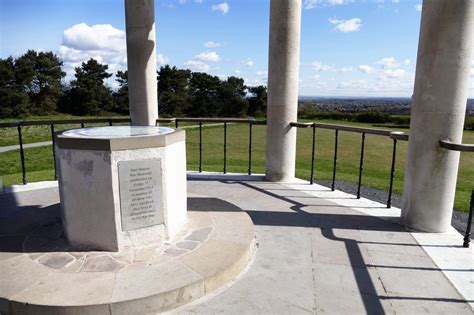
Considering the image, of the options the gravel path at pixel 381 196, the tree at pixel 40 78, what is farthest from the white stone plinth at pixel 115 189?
Result: the tree at pixel 40 78

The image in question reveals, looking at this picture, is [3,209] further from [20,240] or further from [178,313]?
[178,313]

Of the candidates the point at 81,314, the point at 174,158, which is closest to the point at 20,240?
the point at 81,314

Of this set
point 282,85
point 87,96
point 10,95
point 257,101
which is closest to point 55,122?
point 282,85

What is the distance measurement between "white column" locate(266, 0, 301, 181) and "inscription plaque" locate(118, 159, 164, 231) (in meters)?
3.07

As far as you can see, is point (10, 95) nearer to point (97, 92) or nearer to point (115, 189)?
point (97, 92)

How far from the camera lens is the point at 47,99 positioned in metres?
36.4

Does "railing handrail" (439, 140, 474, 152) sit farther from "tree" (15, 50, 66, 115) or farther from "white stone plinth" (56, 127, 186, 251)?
"tree" (15, 50, 66, 115)

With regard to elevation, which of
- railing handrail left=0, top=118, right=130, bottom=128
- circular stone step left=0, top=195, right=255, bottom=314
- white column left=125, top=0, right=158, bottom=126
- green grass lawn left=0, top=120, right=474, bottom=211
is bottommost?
green grass lawn left=0, top=120, right=474, bottom=211

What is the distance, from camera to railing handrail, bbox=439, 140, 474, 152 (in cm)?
327

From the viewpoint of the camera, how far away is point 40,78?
121 ft

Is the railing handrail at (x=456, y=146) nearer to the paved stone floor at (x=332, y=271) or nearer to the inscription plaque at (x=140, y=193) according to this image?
the paved stone floor at (x=332, y=271)

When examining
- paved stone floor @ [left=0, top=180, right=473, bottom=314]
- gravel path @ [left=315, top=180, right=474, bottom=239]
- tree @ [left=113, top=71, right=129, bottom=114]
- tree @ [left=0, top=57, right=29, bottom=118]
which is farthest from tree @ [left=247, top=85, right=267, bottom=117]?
paved stone floor @ [left=0, top=180, right=473, bottom=314]

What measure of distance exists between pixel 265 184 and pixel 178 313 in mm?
3464

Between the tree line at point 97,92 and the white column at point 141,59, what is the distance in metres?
32.8
